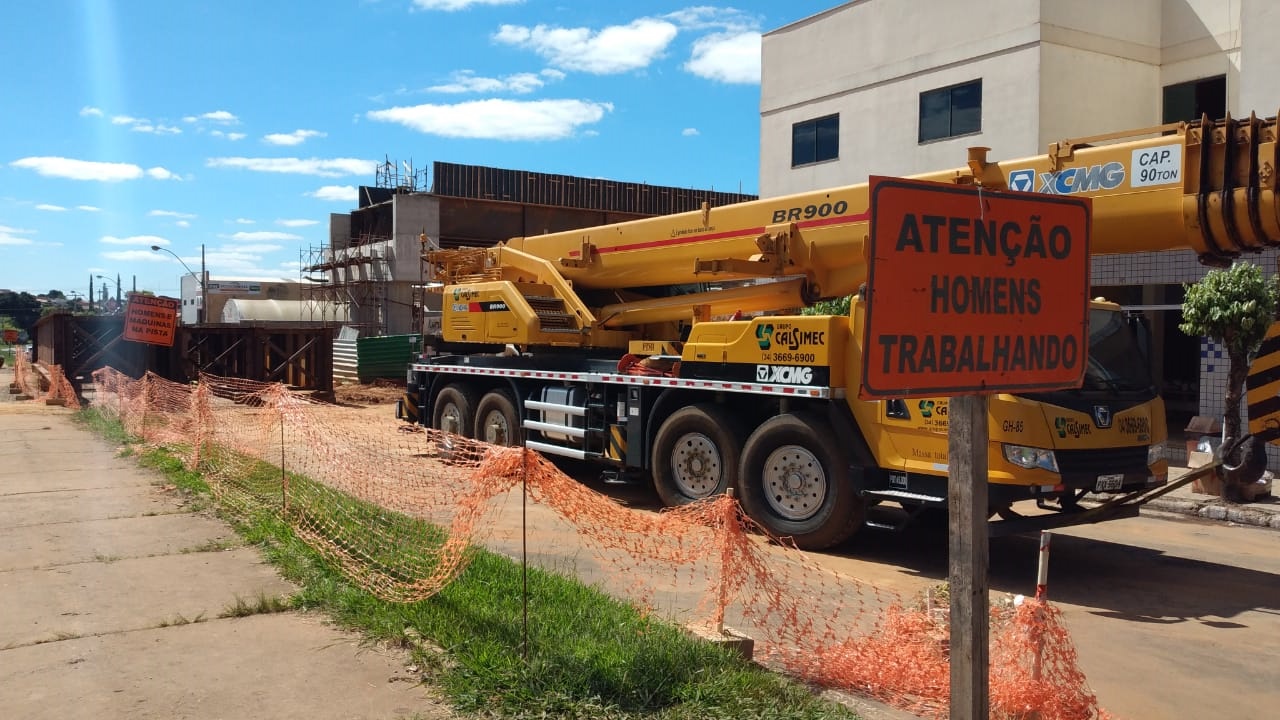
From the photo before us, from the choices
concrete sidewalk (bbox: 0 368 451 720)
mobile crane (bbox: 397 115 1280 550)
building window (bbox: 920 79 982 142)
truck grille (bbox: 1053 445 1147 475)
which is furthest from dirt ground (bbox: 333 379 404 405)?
truck grille (bbox: 1053 445 1147 475)

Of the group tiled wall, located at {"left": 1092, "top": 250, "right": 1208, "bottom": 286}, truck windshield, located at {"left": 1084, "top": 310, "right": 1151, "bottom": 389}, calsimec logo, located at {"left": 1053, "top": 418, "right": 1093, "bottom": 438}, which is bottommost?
calsimec logo, located at {"left": 1053, "top": 418, "right": 1093, "bottom": 438}

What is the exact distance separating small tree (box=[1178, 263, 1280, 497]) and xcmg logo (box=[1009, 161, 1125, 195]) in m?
4.59

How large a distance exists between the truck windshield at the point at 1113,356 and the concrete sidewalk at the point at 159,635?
6.17 metres

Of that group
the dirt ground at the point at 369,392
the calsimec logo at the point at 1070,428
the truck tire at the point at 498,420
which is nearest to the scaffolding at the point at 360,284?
the dirt ground at the point at 369,392

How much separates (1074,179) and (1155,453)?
8.15ft

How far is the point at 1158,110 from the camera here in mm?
20875

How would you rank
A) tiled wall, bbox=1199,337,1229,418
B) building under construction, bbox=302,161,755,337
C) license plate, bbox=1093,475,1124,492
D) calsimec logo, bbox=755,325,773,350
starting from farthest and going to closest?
building under construction, bbox=302,161,755,337 < tiled wall, bbox=1199,337,1229,418 < calsimec logo, bbox=755,325,773,350 < license plate, bbox=1093,475,1124,492

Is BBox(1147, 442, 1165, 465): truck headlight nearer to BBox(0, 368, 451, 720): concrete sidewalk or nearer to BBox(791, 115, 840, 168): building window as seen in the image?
BBox(0, 368, 451, 720): concrete sidewalk

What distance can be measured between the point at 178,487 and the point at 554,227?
33189 millimetres

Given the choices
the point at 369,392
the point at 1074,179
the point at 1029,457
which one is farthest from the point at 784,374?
the point at 369,392

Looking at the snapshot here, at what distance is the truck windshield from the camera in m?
8.53

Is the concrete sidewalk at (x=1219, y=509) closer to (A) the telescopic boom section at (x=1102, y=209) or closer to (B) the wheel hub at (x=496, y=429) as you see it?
(A) the telescopic boom section at (x=1102, y=209)

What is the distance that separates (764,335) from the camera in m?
9.71

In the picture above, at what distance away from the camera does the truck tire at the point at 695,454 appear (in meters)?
10.0
